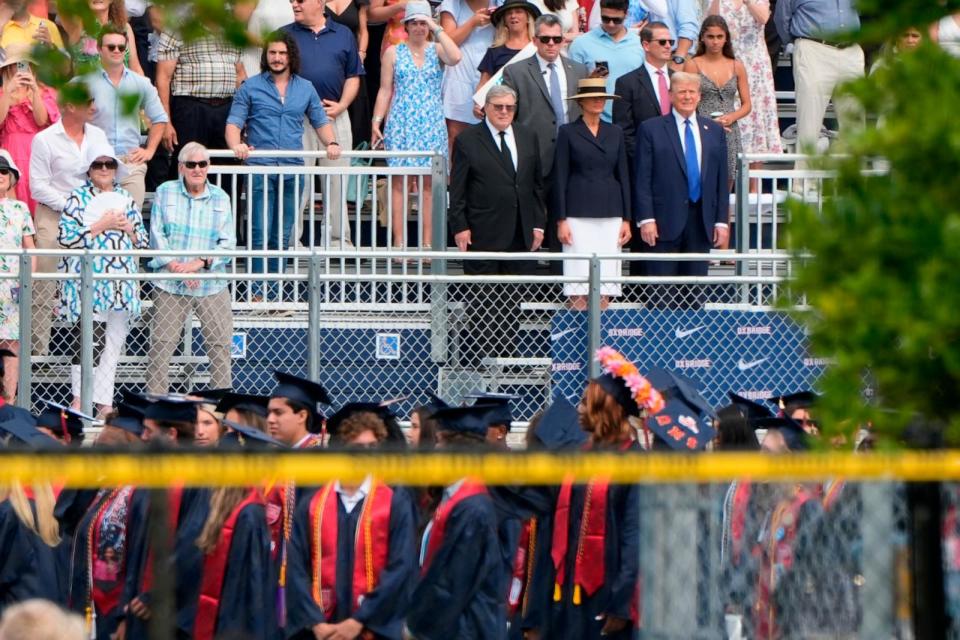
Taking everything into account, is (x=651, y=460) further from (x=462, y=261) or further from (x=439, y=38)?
(x=439, y=38)

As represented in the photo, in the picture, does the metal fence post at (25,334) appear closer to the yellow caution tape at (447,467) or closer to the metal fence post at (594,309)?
the metal fence post at (594,309)

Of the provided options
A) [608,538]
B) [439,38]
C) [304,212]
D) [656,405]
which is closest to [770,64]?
[439,38]

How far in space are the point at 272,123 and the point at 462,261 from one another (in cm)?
198

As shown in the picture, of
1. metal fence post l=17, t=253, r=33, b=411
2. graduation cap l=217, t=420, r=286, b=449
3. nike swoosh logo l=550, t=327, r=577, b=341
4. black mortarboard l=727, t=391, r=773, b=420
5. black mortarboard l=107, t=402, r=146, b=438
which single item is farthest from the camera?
nike swoosh logo l=550, t=327, r=577, b=341

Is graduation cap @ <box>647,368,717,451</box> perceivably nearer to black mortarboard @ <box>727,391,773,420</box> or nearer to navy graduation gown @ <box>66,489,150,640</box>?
black mortarboard @ <box>727,391,773,420</box>

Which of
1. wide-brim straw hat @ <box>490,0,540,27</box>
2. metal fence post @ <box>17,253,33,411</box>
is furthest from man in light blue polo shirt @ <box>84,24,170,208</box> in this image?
wide-brim straw hat @ <box>490,0,540,27</box>

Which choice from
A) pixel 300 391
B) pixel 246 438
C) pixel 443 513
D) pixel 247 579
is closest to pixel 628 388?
pixel 443 513

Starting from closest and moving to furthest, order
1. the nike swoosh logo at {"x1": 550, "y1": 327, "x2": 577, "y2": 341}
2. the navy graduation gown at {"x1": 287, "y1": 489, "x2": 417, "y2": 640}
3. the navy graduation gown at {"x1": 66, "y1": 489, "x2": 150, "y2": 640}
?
1. the navy graduation gown at {"x1": 287, "y1": 489, "x2": 417, "y2": 640}
2. the navy graduation gown at {"x1": 66, "y1": 489, "x2": 150, "y2": 640}
3. the nike swoosh logo at {"x1": 550, "y1": 327, "x2": 577, "y2": 341}

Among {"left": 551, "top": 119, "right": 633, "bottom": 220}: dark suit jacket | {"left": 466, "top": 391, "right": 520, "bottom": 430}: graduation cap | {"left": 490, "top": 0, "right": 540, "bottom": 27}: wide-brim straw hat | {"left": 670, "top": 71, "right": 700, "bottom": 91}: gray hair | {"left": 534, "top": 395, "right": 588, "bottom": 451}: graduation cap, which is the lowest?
{"left": 534, "top": 395, "right": 588, "bottom": 451}: graduation cap

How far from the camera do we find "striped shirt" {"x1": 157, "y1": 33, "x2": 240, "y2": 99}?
1450 cm

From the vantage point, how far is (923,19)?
13.6 ft

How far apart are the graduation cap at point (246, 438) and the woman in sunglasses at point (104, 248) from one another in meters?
2.82

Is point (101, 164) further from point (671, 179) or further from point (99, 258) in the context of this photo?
point (671, 179)

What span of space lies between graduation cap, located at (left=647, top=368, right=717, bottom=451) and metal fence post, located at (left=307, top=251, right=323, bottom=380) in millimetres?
2581
